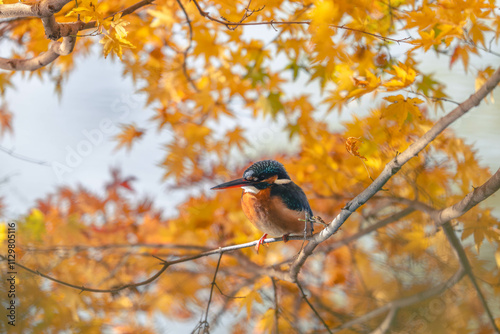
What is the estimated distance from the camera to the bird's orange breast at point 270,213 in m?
0.66

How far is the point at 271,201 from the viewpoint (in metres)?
0.66

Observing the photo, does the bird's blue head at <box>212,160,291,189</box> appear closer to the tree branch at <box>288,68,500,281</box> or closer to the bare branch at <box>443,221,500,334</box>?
the tree branch at <box>288,68,500,281</box>

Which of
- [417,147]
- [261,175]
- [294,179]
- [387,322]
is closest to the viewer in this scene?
[417,147]

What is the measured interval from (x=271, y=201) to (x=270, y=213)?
0.8 inches

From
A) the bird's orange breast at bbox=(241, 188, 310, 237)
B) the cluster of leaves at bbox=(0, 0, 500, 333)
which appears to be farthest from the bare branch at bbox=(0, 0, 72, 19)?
the bird's orange breast at bbox=(241, 188, 310, 237)

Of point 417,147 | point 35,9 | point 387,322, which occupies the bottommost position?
point 387,322

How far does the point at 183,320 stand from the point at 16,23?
1.44 meters

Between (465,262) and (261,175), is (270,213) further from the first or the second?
(465,262)

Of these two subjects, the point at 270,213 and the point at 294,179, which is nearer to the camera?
the point at 270,213

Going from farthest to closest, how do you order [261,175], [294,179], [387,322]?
[294,179] → [387,322] → [261,175]

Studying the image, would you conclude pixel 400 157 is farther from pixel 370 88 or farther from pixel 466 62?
pixel 466 62

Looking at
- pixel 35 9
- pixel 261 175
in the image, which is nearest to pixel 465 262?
pixel 261 175

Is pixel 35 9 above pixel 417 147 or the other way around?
above

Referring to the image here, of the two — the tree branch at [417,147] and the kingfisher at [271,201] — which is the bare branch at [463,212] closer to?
the tree branch at [417,147]
